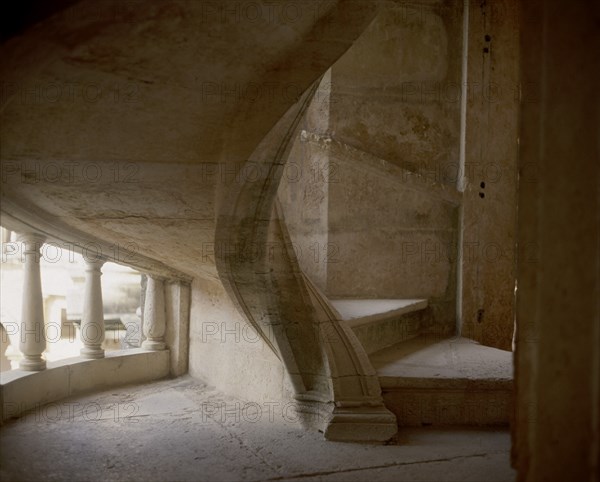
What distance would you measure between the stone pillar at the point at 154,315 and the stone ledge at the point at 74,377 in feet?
0.32

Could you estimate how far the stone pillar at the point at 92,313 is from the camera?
427 centimetres

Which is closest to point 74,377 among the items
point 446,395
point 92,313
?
point 92,313

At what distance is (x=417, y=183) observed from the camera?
460cm

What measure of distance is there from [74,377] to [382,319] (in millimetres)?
1930

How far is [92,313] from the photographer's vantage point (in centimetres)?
427

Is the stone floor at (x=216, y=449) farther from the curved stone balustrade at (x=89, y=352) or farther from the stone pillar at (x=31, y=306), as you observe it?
the stone pillar at (x=31, y=306)

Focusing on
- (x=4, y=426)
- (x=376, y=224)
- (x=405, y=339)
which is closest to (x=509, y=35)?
(x=376, y=224)

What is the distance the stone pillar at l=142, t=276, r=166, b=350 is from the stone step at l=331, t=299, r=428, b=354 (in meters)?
1.35

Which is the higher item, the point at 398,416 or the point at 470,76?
the point at 470,76

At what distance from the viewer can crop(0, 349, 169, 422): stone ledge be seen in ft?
11.6

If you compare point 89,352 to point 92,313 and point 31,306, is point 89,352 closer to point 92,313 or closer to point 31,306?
point 92,313

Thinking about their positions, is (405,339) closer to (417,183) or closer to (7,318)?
(417,183)

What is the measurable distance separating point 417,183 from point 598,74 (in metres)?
2.95

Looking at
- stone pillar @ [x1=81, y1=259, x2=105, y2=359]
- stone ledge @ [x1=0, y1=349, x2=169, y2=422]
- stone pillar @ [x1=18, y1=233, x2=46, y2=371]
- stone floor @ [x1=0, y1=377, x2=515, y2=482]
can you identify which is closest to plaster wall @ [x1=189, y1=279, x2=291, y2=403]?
stone floor @ [x1=0, y1=377, x2=515, y2=482]
